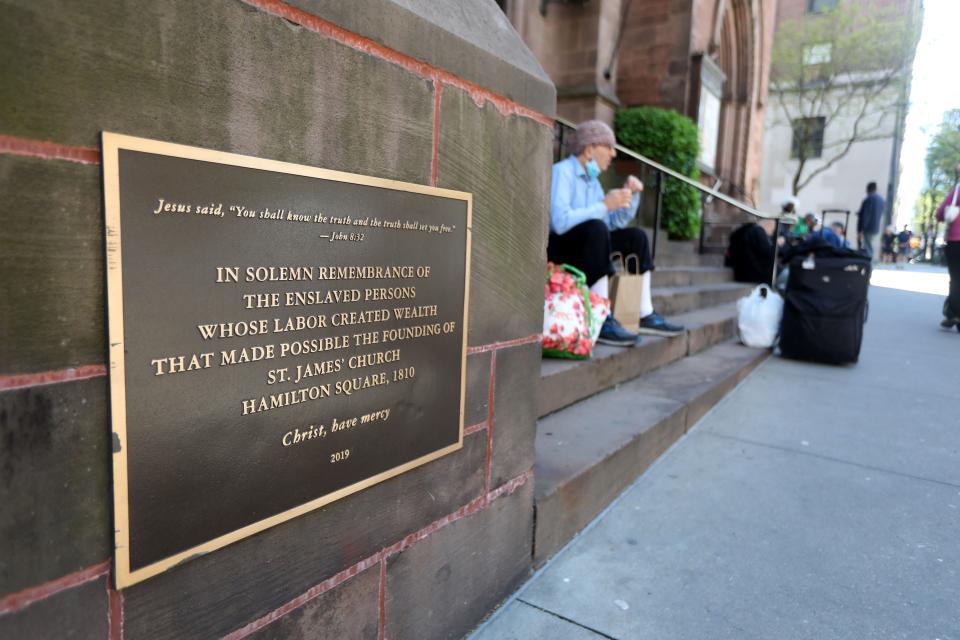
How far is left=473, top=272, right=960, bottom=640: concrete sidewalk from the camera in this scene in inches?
75.6

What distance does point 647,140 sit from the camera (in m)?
8.63

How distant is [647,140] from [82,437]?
873 cm

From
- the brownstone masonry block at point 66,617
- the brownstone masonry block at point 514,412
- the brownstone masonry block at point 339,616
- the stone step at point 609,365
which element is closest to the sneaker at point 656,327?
the stone step at point 609,365

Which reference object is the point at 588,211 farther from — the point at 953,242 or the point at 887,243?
the point at 887,243

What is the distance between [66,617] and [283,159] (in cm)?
89

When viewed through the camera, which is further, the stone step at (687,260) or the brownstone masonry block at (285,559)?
the stone step at (687,260)

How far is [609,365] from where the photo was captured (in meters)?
3.64

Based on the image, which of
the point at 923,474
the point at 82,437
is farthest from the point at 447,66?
the point at 923,474

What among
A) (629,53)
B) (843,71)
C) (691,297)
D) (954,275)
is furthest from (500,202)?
(843,71)

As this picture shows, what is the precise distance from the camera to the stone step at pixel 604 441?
2.31 m

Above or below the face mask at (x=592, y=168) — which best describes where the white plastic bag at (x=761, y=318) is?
below

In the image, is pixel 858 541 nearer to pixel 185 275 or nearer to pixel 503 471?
pixel 503 471

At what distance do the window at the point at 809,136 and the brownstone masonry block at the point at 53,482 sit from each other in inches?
1265

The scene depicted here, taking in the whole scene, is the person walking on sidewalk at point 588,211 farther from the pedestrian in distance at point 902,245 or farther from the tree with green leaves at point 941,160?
the pedestrian in distance at point 902,245
